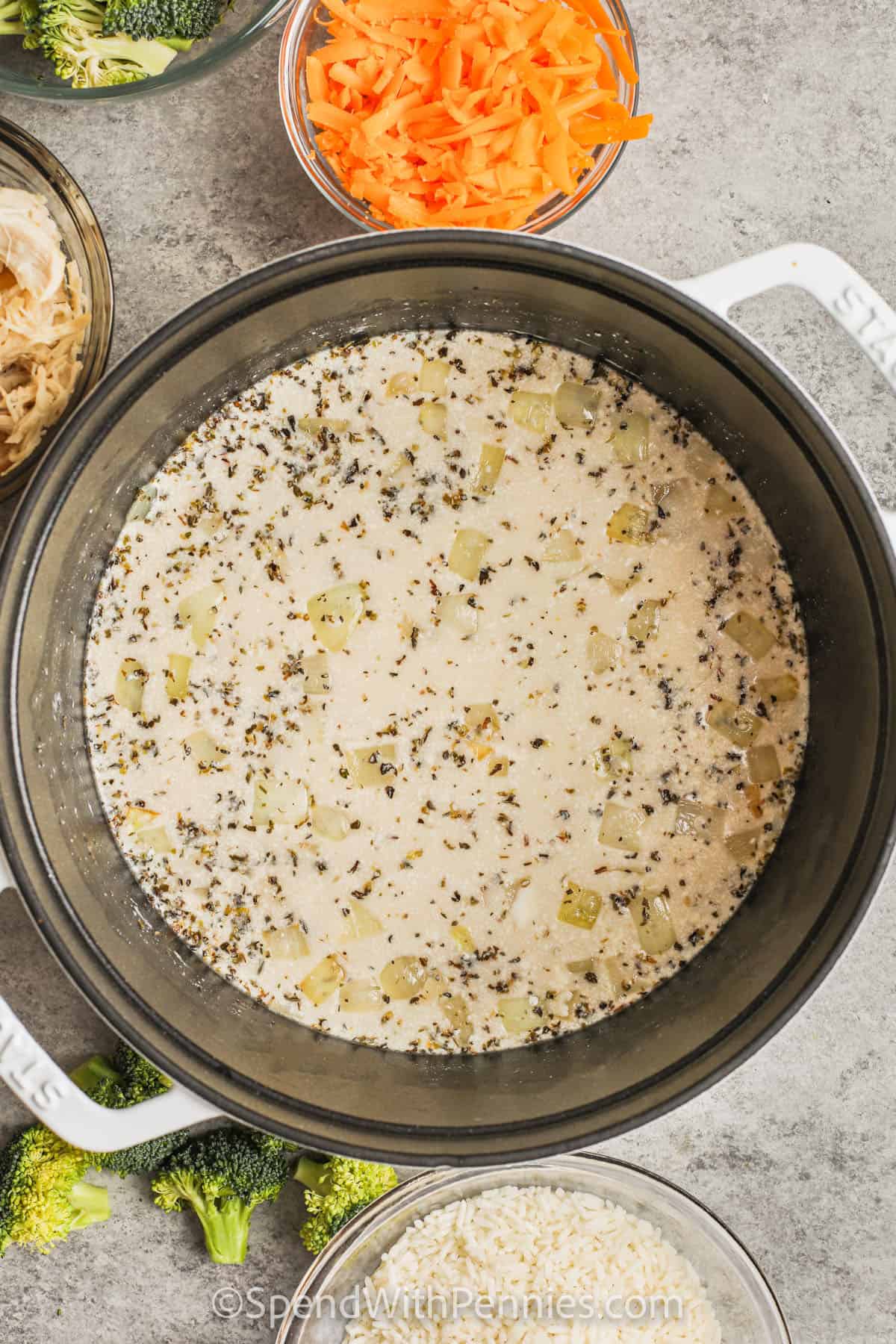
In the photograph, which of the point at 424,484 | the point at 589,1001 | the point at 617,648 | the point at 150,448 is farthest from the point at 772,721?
the point at 150,448

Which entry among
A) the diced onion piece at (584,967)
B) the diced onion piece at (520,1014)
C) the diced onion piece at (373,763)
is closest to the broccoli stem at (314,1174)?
the diced onion piece at (520,1014)

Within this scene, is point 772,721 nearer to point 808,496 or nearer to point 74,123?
point 808,496

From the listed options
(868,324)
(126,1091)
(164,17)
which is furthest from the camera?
(126,1091)

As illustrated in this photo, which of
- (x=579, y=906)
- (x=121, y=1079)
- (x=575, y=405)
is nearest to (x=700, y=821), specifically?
(x=579, y=906)

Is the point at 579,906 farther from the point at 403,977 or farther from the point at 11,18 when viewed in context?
the point at 11,18

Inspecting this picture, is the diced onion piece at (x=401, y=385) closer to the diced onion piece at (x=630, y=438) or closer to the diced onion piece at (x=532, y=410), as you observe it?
the diced onion piece at (x=532, y=410)

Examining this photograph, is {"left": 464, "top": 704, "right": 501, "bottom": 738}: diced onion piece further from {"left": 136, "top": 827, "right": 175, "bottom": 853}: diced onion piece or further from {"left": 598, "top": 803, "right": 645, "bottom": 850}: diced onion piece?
{"left": 136, "top": 827, "right": 175, "bottom": 853}: diced onion piece

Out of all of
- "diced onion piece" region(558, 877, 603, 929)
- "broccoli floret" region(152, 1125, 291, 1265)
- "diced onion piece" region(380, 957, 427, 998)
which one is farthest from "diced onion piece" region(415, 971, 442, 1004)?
"broccoli floret" region(152, 1125, 291, 1265)
